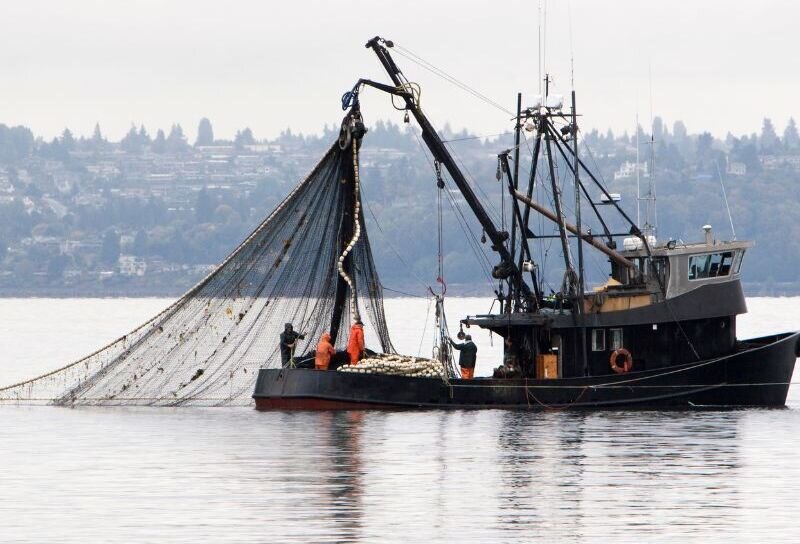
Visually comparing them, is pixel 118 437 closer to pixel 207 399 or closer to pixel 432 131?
pixel 207 399

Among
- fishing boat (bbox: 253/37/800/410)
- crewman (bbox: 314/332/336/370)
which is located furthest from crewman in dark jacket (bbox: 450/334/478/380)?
crewman (bbox: 314/332/336/370)

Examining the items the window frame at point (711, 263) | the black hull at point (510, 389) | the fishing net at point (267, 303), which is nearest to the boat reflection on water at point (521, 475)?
the black hull at point (510, 389)

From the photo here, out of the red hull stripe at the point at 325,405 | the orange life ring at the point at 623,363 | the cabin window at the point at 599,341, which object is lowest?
the red hull stripe at the point at 325,405

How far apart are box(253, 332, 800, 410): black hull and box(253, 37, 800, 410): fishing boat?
2 cm

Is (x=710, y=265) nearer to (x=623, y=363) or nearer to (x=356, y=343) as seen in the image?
(x=623, y=363)

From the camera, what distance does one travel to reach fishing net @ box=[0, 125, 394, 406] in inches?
1877

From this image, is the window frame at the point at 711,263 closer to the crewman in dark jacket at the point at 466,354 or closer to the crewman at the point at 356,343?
the crewman in dark jacket at the point at 466,354

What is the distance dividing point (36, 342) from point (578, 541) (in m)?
89.3

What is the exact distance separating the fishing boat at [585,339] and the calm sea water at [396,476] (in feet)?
1.97

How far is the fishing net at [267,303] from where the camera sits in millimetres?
47688

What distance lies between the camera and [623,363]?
158 ft

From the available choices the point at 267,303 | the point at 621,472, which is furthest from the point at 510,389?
the point at 621,472

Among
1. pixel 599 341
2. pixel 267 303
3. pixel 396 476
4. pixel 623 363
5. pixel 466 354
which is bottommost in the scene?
pixel 396 476

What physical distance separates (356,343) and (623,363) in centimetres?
656
